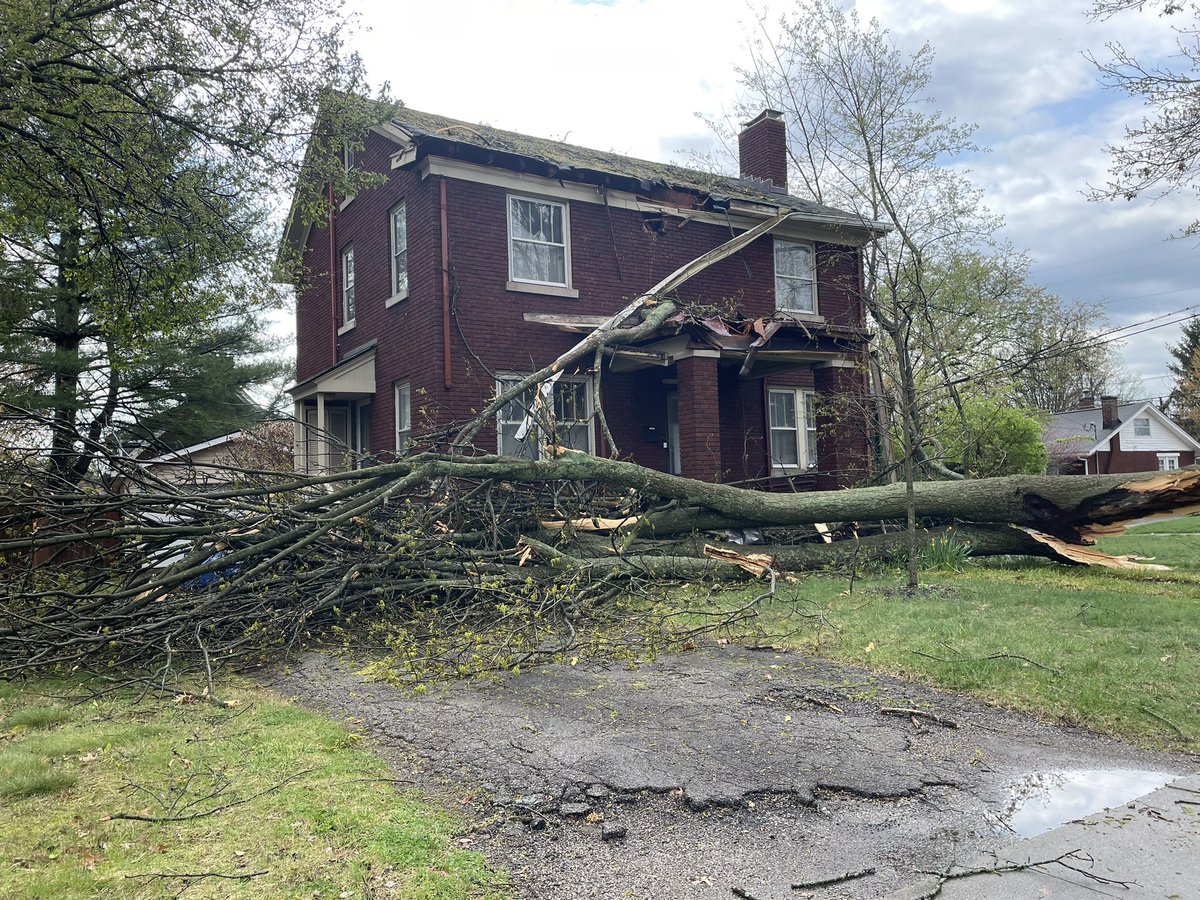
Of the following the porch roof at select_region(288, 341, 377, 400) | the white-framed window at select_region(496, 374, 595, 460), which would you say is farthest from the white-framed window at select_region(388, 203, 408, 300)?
the white-framed window at select_region(496, 374, 595, 460)

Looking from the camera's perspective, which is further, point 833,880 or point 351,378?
point 351,378

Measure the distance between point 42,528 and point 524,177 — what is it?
8.95 meters

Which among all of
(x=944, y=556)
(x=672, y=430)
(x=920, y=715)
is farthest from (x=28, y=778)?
(x=672, y=430)

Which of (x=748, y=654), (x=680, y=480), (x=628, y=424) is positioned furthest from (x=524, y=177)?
(x=748, y=654)

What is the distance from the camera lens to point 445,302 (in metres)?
12.9

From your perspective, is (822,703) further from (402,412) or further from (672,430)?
(402,412)

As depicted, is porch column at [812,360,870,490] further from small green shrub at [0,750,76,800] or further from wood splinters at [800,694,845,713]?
small green shrub at [0,750,76,800]

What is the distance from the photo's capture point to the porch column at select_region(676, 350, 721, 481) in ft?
44.2

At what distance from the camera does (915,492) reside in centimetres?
991

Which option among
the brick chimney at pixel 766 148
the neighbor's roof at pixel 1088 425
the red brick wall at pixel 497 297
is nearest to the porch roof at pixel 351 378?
the red brick wall at pixel 497 297

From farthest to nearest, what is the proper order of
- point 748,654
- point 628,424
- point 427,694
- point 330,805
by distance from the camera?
1. point 628,424
2. point 748,654
3. point 427,694
4. point 330,805

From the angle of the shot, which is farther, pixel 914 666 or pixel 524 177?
pixel 524 177

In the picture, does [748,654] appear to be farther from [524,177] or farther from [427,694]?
[524,177]

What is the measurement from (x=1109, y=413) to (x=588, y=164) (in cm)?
3855
